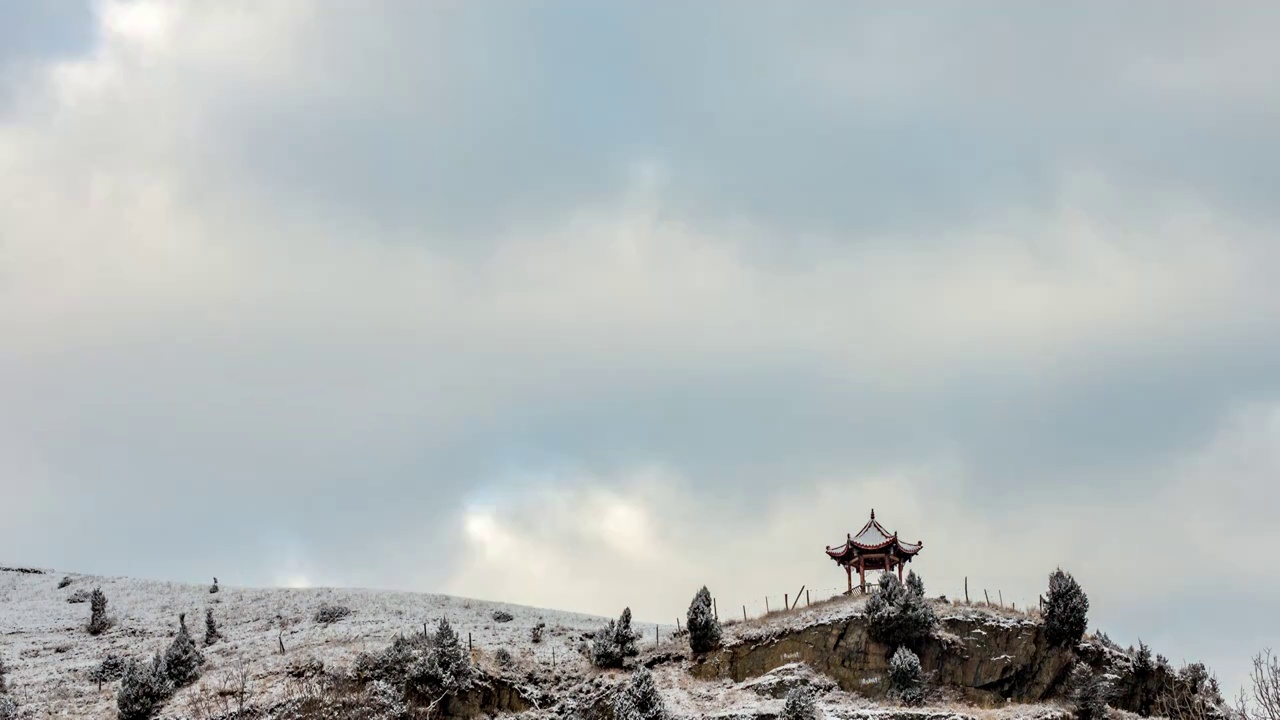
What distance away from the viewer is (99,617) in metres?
86.6

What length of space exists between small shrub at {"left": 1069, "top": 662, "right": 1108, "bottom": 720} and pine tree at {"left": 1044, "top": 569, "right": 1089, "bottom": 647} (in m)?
1.56

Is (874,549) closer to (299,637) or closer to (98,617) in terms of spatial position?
(299,637)

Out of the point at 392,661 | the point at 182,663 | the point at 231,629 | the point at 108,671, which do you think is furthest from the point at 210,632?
the point at 392,661

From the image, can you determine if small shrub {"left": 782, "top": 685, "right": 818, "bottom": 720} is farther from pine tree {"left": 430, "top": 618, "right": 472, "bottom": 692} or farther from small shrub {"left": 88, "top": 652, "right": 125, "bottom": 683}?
small shrub {"left": 88, "top": 652, "right": 125, "bottom": 683}

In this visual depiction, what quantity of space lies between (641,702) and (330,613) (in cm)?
3087

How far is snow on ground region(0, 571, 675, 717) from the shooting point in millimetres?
67938

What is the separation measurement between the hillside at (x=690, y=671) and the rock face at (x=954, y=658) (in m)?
0.06

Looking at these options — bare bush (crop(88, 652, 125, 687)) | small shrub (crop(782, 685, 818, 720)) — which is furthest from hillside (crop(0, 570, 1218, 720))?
small shrub (crop(782, 685, 818, 720))

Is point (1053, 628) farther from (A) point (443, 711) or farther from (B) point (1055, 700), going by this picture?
(A) point (443, 711)

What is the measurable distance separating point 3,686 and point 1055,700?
61039 mm

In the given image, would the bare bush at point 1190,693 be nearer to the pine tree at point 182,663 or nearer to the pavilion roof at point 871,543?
the pavilion roof at point 871,543

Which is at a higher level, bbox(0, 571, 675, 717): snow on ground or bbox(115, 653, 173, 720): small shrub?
bbox(0, 571, 675, 717): snow on ground

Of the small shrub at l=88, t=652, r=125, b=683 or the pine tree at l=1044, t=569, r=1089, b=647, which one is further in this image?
the small shrub at l=88, t=652, r=125, b=683

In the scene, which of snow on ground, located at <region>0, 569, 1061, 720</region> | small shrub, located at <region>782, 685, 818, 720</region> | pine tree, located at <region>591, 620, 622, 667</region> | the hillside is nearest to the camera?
small shrub, located at <region>782, 685, 818, 720</region>
